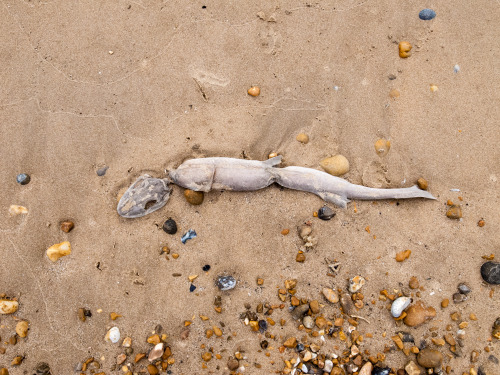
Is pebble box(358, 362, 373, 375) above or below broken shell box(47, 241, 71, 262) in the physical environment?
below

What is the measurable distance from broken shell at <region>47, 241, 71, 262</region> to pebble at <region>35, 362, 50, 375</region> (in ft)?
3.94

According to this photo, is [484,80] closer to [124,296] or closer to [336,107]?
[336,107]

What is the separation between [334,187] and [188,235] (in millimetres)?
1856

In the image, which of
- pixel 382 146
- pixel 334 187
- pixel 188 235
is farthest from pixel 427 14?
pixel 188 235

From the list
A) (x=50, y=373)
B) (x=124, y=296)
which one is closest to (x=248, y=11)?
(x=124, y=296)

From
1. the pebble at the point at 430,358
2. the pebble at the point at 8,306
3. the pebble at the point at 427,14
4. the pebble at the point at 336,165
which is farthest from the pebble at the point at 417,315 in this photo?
the pebble at the point at 8,306

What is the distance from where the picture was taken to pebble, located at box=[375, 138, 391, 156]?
13.6 ft

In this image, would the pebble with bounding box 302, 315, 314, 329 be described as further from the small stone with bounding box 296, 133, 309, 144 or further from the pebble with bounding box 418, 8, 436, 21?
the pebble with bounding box 418, 8, 436, 21

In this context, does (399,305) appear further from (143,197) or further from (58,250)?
(58,250)

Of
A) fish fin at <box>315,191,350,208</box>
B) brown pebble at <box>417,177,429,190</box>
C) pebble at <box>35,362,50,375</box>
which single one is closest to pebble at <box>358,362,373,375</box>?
fish fin at <box>315,191,350,208</box>

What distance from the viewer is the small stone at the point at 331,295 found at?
3936 mm

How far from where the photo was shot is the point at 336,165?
409 centimetres

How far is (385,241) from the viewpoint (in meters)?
4.08

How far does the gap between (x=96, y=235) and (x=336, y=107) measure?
3.36m
